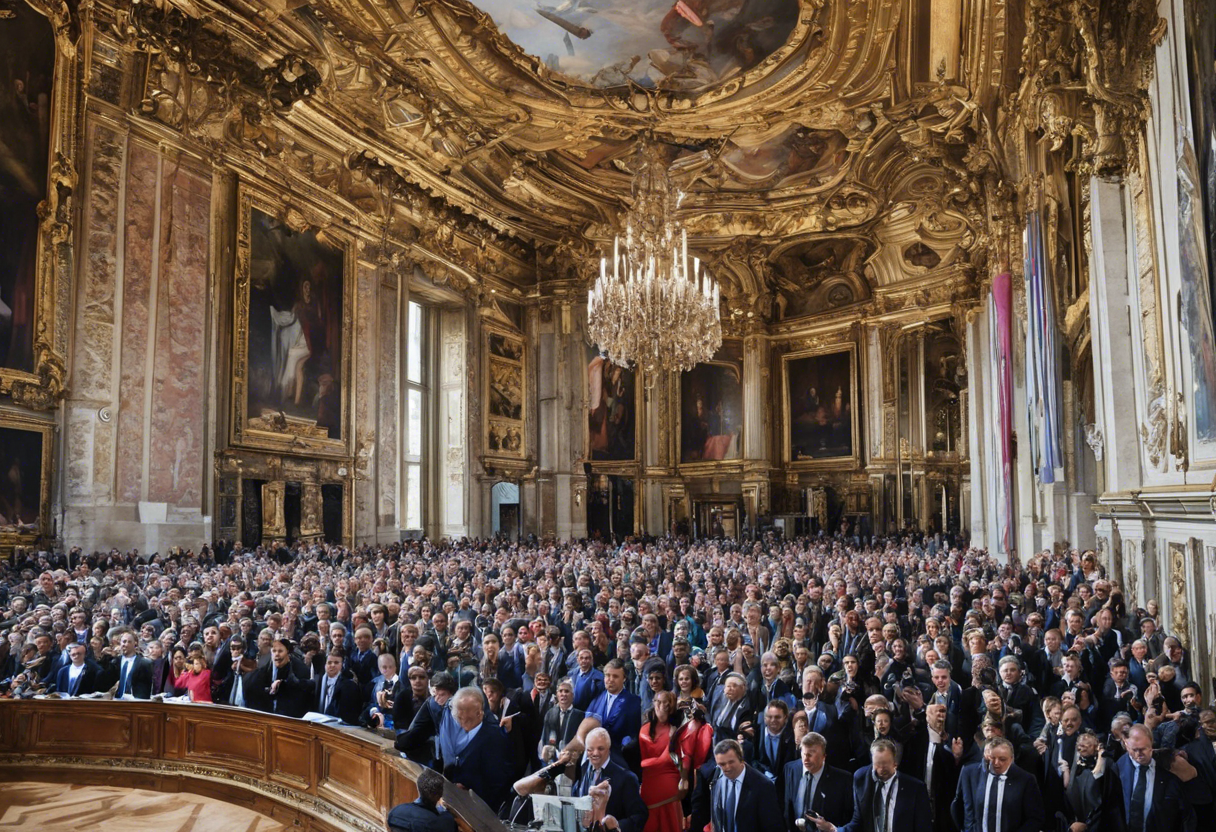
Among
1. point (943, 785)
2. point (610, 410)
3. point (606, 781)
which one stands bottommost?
point (943, 785)

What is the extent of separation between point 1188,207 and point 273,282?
1725 centimetres

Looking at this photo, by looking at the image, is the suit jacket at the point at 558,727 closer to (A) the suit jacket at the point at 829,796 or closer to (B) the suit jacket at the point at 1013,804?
(A) the suit jacket at the point at 829,796

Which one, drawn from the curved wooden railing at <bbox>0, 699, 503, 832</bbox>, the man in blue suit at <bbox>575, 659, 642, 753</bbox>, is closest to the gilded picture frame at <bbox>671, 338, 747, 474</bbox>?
the curved wooden railing at <bbox>0, 699, 503, 832</bbox>

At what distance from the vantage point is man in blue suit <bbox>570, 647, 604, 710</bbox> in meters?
→ 6.33

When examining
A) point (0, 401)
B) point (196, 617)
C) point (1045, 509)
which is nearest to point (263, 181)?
point (0, 401)

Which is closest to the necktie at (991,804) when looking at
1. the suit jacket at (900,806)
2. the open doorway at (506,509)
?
the suit jacket at (900,806)

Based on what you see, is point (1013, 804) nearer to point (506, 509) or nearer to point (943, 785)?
point (943, 785)

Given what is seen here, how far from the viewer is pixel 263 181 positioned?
1970 centimetres

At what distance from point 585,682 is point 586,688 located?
0.05m

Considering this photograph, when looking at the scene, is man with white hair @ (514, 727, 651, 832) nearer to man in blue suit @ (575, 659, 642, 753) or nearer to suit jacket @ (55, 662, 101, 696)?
man in blue suit @ (575, 659, 642, 753)

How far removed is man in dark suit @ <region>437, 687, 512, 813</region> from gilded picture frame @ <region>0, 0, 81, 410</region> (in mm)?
12336

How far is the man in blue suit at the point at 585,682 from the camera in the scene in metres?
6.33

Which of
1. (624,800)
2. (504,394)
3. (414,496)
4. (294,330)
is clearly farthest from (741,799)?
(504,394)

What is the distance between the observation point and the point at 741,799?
14.7 ft
